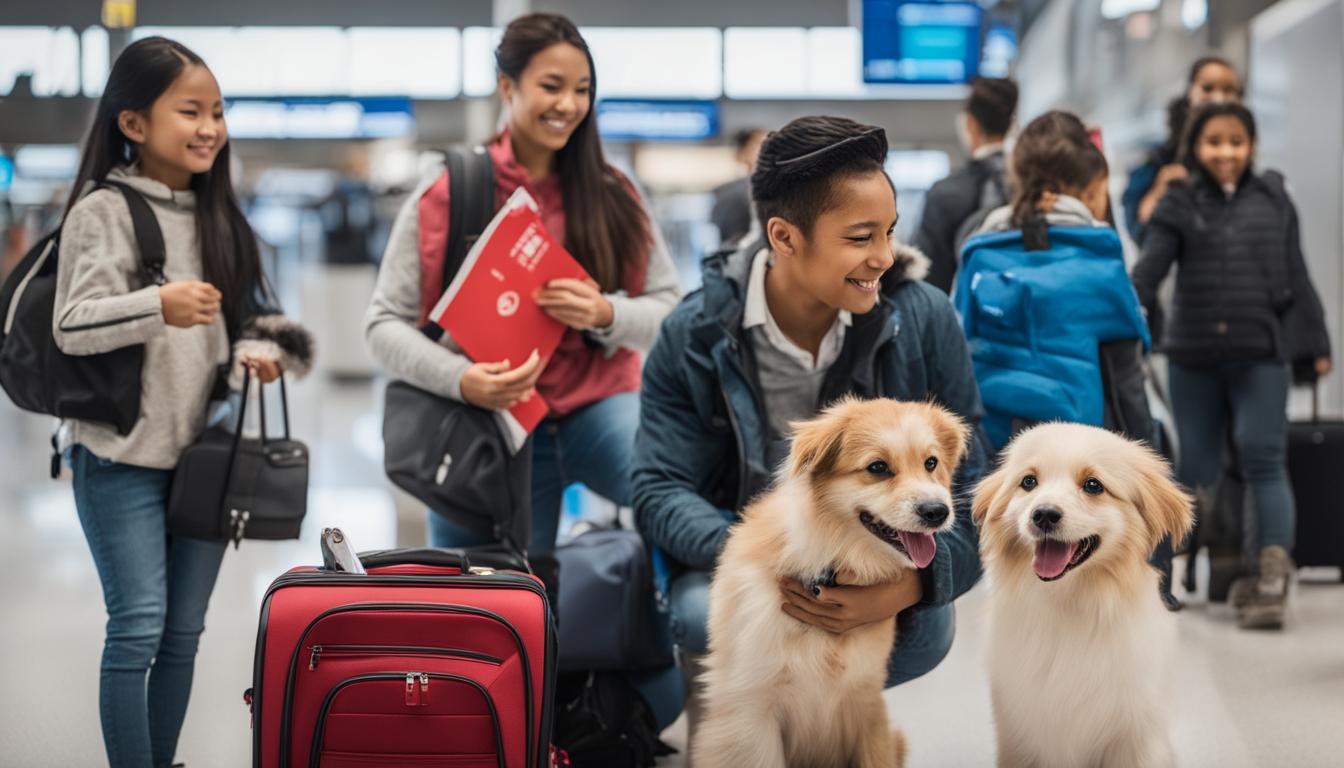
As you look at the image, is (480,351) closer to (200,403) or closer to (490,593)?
(200,403)

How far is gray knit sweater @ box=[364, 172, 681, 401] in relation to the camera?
2906mm

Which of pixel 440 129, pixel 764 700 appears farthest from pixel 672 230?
pixel 764 700

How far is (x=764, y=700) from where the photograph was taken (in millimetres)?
2080

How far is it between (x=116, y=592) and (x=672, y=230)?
20.3 metres

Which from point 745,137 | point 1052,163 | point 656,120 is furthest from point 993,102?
point 656,120

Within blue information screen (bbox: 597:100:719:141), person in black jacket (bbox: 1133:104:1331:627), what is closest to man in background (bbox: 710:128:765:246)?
person in black jacket (bbox: 1133:104:1331:627)

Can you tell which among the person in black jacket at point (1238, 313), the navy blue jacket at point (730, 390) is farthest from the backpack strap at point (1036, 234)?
the person in black jacket at point (1238, 313)

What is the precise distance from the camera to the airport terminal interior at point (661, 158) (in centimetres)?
347

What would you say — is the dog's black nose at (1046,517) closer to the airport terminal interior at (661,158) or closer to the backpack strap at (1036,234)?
the airport terminal interior at (661,158)

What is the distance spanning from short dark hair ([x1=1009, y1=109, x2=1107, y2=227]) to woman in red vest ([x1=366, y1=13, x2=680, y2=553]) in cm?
94

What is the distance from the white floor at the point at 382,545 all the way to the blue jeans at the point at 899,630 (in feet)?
0.29

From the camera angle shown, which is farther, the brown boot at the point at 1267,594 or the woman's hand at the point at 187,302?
the brown boot at the point at 1267,594

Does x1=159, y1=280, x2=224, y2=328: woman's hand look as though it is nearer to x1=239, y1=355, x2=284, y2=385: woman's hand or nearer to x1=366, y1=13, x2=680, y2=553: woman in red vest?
x1=239, y1=355, x2=284, y2=385: woman's hand

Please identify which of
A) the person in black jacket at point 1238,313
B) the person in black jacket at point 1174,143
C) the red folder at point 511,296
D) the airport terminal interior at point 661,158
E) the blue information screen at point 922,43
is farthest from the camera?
the blue information screen at point 922,43
